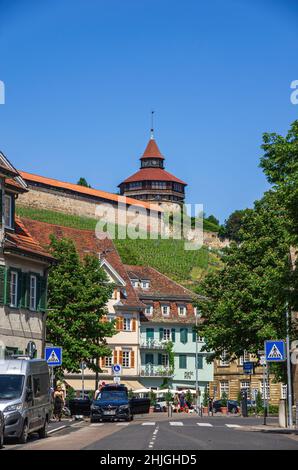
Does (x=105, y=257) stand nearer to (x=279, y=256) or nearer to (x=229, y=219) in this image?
(x=279, y=256)

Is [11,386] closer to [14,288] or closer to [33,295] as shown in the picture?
[14,288]

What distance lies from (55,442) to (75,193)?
145 meters

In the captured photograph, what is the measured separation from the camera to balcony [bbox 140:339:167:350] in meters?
105

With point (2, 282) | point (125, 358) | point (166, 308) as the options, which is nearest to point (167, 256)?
point (166, 308)

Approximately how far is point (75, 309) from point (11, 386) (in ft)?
100

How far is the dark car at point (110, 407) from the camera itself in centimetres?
4319

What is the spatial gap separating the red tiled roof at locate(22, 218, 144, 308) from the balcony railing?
347 inches

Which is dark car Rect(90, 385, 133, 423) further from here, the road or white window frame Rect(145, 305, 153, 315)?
white window frame Rect(145, 305, 153, 315)

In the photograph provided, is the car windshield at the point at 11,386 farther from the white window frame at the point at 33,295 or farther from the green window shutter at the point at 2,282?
the white window frame at the point at 33,295

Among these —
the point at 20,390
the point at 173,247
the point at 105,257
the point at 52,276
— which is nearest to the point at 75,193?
the point at 173,247

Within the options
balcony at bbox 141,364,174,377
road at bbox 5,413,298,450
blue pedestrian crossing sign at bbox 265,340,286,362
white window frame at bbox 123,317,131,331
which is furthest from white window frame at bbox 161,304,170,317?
road at bbox 5,413,298,450

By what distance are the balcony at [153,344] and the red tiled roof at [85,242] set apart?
8.20m

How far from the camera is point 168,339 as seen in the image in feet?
351

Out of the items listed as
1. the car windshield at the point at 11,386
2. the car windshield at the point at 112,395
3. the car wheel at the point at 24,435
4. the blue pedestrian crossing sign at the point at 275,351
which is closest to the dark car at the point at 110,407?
the car windshield at the point at 112,395
